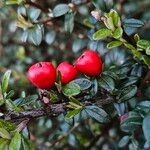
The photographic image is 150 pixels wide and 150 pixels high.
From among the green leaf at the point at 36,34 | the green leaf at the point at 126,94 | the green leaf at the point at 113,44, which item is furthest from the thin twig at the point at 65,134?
the green leaf at the point at 113,44

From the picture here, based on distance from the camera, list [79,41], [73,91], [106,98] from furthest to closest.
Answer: [79,41] < [106,98] < [73,91]

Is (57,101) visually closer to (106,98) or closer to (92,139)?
(106,98)

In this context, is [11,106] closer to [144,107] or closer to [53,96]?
[53,96]

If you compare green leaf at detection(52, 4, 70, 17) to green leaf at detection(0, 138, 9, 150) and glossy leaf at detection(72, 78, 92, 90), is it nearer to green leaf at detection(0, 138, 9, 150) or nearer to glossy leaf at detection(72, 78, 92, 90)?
glossy leaf at detection(72, 78, 92, 90)

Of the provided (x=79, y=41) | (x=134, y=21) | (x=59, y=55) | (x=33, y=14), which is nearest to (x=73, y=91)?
(x=134, y=21)

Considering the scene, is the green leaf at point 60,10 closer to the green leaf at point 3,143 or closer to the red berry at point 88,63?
the red berry at point 88,63

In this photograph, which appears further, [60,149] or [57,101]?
[60,149]

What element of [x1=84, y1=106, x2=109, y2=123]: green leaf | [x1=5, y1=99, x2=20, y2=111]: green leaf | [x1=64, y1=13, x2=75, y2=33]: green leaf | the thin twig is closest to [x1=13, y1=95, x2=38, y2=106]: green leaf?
[x1=5, y1=99, x2=20, y2=111]: green leaf
